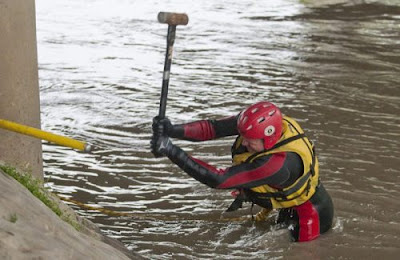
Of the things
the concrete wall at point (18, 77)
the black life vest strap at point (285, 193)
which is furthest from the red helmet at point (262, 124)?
the concrete wall at point (18, 77)

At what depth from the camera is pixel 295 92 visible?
10.7 meters

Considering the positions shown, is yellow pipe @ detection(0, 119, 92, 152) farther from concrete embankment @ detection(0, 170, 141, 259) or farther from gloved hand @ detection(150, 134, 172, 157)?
gloved hand @ detection(150, 134, 172, 157)

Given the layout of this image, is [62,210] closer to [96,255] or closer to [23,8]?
[96,255]

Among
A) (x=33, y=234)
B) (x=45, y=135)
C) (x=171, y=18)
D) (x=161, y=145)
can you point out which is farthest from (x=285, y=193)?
(x=33, y=234)

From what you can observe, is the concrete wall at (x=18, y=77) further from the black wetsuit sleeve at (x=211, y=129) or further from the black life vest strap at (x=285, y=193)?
the black life vest strap at (x=285, y=193)

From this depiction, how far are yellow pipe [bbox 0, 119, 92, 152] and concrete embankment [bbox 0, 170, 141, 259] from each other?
40cm

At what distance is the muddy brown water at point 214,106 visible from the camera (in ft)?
20.9

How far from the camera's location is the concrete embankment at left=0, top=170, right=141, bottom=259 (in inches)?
134

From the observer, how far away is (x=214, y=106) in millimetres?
9906

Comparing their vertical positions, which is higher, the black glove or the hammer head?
the hammer head

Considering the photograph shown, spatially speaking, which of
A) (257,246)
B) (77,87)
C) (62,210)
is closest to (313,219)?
(257,246)

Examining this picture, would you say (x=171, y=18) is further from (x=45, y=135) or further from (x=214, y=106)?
(x=214, y=106)

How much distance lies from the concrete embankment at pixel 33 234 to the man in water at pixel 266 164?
1.07 metres

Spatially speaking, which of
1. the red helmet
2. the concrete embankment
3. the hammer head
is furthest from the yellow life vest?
the concrete embankment
